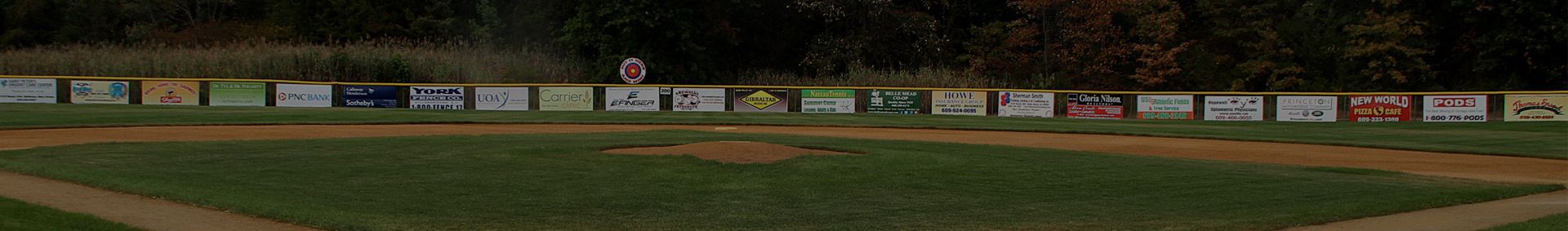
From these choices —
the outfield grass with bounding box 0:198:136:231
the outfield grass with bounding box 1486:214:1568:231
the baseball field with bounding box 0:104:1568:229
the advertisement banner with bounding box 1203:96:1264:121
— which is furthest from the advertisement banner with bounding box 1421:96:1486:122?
the outfield grass with bounding box 0:198:136:231

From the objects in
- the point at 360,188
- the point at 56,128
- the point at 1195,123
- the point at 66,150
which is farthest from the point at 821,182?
the point at 1195,123

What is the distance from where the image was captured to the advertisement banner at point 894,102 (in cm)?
3944

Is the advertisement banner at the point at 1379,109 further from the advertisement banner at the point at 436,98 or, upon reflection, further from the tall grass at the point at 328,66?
the advertisement banner at the point at 436,98

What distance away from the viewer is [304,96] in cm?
3841

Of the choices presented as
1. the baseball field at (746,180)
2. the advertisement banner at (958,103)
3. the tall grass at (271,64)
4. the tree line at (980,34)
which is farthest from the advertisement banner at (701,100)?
the tree line at (980,34)

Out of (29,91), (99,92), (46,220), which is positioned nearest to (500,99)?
(99,92)

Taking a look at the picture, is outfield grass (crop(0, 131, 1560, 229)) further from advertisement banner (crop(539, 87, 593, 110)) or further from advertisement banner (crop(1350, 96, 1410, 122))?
advertisement banner (crop(1350, 96, 1410, 122))

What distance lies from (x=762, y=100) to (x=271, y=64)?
56.9ft

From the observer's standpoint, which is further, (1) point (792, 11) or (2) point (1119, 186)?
(1) point (792, 11)

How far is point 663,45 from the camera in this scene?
53.3 m

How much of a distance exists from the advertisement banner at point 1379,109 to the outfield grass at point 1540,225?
25.2 m

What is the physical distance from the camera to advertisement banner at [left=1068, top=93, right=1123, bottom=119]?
3856 cm

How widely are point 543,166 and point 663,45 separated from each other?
117 ft

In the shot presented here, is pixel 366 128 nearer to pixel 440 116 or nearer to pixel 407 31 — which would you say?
pixel 440 116
